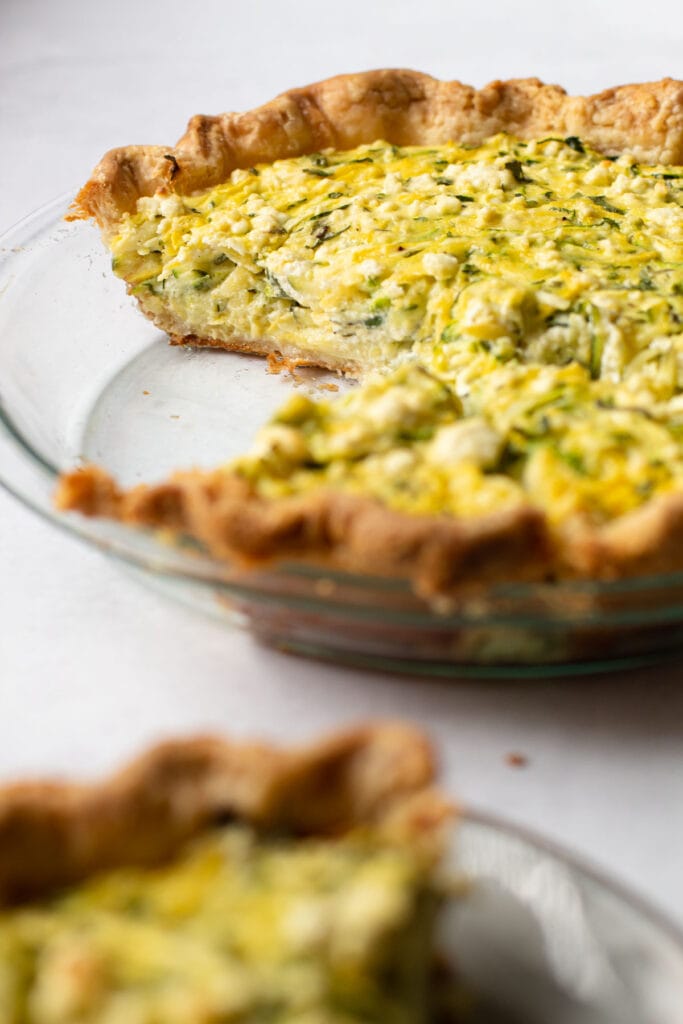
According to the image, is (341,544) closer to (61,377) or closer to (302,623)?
(302,623)

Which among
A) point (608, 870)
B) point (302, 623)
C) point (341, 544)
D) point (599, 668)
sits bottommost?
point (608, 870)

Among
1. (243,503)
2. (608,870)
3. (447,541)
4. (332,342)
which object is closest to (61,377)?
(332,342)

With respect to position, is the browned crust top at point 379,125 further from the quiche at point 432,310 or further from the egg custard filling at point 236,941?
the egg custard filling at point 236,941

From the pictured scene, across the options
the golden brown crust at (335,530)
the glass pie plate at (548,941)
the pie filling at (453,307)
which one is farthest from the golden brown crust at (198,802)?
the pie filling at (453,307)

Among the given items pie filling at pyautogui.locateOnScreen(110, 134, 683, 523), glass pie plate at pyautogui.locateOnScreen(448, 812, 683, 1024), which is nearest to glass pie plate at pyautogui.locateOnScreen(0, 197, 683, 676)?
pie filling at pyautogui.locateOnScreen(110, 134, 683, 523)

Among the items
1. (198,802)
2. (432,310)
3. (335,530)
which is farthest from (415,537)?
(432,310)

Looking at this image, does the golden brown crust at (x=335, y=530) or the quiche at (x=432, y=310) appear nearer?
the golden brown crust at (x=335, y=530)
